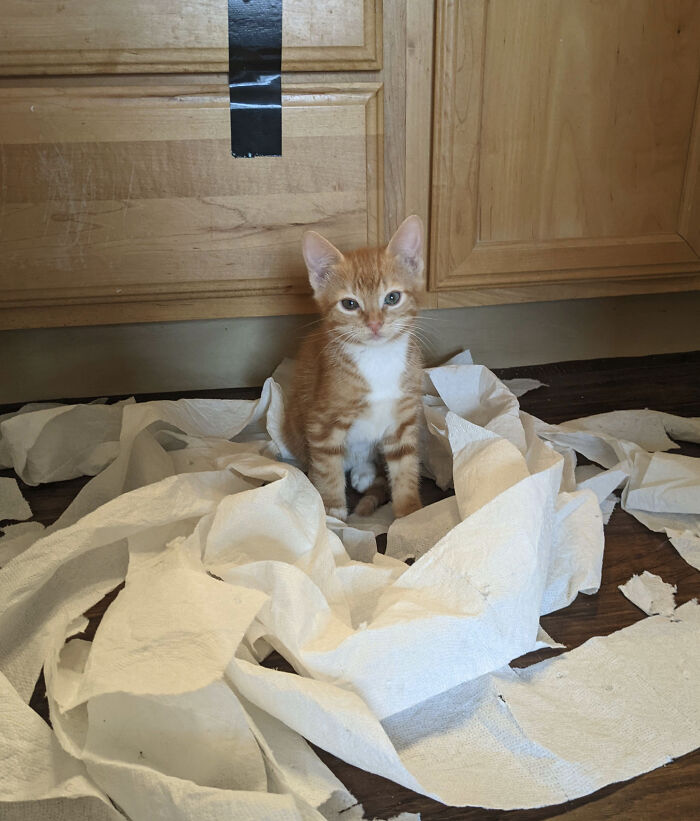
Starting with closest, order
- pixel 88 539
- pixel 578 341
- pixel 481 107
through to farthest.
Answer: pixel 88 539 → pixel 481 107 → pixel 578 341

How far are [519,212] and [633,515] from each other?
2.23ft

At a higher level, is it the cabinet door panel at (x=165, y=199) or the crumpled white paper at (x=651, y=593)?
the cabinet door panel at (x=165, y=199)

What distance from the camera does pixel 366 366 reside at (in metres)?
1.22

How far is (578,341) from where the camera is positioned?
1.87 meters

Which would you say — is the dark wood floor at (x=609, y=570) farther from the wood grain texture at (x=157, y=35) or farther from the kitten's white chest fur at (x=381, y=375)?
the wood grain texture at (x=157, y=35)

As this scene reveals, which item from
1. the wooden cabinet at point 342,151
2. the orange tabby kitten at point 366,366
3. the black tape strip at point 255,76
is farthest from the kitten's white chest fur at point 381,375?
the black tape strip at point 255,76

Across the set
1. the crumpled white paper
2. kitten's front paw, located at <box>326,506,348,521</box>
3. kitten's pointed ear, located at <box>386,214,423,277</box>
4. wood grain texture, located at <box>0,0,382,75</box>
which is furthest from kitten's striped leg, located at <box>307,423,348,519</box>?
wood grain texture, located at <box>0,0,382,75</box>

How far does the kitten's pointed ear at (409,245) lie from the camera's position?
3.95 feet

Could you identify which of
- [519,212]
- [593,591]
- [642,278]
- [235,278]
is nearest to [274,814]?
[593,591]

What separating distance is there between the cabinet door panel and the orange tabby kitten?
26 centimetres

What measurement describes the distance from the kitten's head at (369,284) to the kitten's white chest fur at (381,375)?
0.02 meters

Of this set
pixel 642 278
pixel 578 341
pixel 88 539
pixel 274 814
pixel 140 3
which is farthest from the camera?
pixel 578 341

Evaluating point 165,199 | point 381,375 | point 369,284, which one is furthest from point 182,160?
point 381,375

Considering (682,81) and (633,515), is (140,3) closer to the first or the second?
(682,81)
